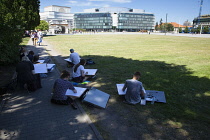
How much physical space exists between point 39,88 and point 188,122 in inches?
218

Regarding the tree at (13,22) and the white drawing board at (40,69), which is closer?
the white drawing board at (40,69)

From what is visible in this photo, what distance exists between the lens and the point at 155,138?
3850mm

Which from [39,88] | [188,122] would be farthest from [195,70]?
[39,88]

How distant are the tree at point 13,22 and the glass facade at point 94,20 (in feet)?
390

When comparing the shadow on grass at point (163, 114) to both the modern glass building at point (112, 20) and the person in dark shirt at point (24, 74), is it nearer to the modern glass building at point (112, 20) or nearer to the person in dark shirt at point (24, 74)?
the person in dark shirt at point (24, 74)

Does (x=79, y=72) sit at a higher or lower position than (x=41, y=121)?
higher

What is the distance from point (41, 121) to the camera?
4395mm

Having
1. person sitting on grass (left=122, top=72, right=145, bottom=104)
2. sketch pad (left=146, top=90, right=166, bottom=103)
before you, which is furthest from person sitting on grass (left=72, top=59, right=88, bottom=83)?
sketch pad (left=146, top=90, right=166, bottom=103)

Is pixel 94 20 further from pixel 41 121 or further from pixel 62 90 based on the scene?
pixel 41 121

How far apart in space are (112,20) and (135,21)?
22.8 m

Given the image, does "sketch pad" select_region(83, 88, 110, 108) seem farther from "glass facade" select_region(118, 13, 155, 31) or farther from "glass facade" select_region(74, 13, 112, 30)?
"glass facade" select_region(118, 13, 155, 31)

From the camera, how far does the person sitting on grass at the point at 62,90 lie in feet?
16.7

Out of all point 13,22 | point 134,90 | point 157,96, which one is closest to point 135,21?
point 13,22

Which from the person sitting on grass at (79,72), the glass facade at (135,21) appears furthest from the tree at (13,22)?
the glass facade at (135,21)
